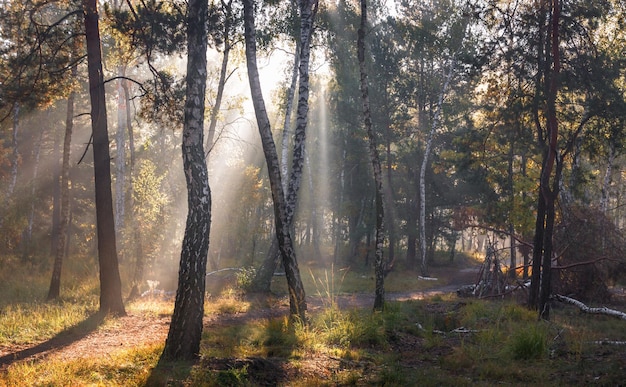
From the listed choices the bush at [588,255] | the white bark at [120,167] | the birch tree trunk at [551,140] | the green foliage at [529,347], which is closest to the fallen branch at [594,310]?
the bush at [588,255]

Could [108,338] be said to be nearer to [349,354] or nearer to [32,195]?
[349,354]

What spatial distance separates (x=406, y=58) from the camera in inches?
1226

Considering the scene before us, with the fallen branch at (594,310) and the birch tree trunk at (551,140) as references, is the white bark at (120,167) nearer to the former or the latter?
the birch tree trunk at (551,140)

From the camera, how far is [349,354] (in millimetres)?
7719

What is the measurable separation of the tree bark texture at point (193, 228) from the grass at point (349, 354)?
388 millimetres

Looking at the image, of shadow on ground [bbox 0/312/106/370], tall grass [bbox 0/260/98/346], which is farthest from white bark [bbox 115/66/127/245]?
shadow on ground [bbox 0/312/106/370]

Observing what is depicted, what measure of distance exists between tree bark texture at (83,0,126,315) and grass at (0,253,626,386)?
2.58 ft

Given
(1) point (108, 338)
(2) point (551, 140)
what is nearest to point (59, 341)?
(1) point (108, 338)

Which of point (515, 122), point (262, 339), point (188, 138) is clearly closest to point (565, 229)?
point (515, 122)

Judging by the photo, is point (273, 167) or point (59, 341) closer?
point (59, 341)

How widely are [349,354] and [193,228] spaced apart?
325 centimetres

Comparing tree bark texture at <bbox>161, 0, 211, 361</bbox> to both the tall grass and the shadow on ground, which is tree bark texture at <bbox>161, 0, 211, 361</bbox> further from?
the tall grass

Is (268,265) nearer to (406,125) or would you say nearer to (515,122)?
(515,122)

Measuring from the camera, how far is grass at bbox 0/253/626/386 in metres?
6.01
